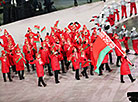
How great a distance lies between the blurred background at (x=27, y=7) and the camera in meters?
23.2

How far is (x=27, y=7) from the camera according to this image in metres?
23.9

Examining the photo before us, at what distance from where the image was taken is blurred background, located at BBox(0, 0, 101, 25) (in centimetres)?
2322

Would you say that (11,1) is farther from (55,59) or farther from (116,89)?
(116,89)

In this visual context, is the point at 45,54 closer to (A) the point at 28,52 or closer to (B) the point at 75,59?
(A) the point at 28,52

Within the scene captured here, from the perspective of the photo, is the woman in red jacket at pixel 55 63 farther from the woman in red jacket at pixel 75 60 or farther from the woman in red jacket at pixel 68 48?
the woman in red jacket at pixel 68 48

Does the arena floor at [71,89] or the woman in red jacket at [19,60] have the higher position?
the woman in red jacket at [19,60]

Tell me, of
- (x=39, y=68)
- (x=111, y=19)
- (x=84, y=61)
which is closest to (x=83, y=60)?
(x=84, y=61)

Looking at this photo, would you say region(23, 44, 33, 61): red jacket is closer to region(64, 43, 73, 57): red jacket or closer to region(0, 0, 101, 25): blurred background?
region(64, 43, 73, 57): red jacket

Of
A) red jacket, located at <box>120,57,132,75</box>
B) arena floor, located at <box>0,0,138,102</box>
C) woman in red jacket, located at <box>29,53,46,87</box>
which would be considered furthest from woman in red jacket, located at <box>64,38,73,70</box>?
red jacket, located at <box>120,57,132,75</box>

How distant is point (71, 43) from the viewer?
1658 centimetres

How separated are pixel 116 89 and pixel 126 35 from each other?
12.5ft

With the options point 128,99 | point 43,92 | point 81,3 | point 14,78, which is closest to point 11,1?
point 81,3

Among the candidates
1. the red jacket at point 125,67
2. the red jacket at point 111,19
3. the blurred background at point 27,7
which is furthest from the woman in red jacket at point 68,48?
the blurred background at point 27,7

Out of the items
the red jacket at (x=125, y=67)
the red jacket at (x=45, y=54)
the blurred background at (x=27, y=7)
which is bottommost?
the red jacket at (x=125, y=67)
